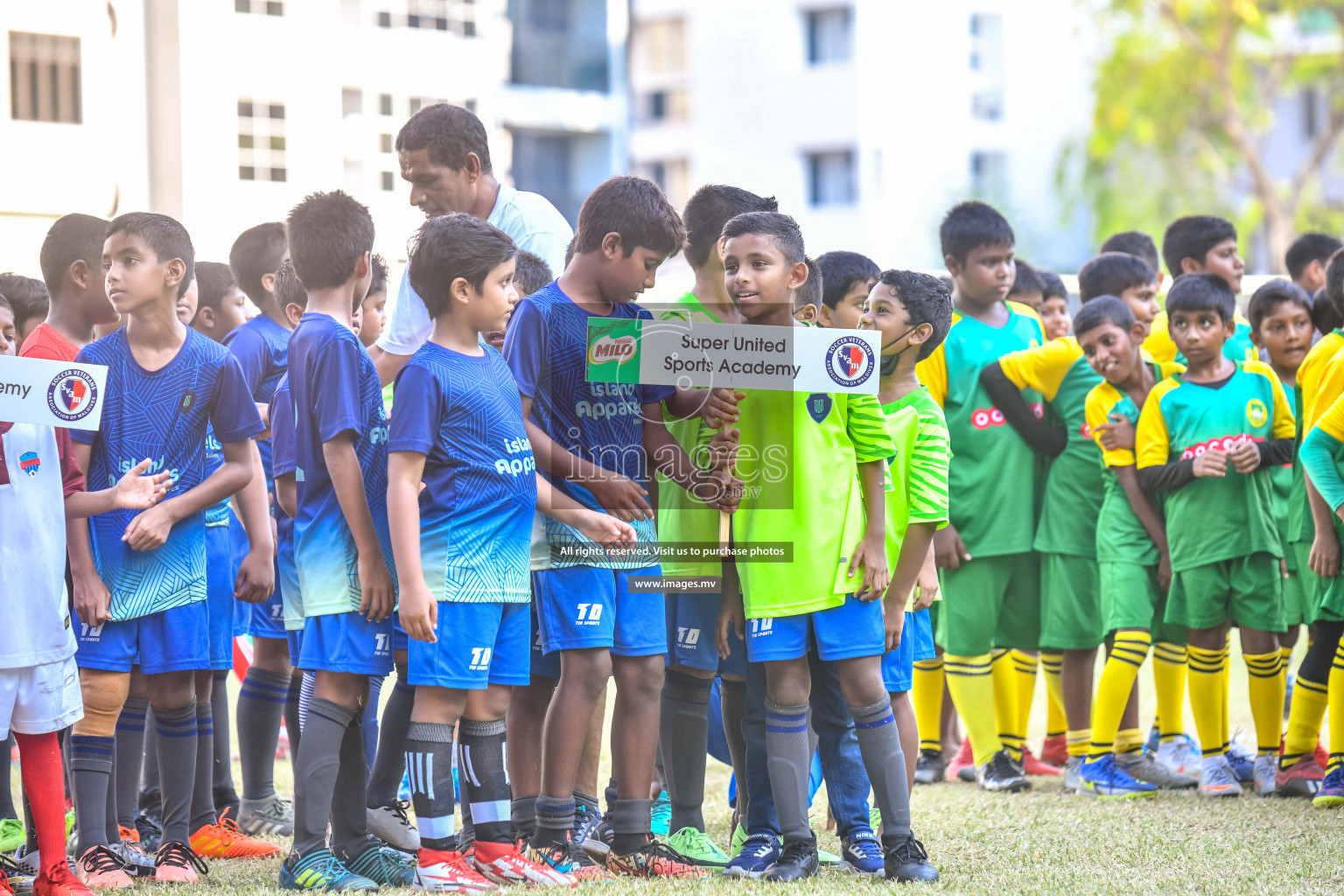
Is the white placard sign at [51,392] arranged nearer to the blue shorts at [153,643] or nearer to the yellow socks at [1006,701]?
the blue shorts at [153,643]

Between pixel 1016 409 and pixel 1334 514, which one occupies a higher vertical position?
pixel 1016 409

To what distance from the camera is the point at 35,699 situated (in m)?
3.48

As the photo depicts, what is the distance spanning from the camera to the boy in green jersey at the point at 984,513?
17.5 feet

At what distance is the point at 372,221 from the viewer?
13.3 feet

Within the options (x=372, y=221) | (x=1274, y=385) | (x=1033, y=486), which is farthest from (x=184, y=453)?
(x=1274, y=385)

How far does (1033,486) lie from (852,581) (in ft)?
6.66

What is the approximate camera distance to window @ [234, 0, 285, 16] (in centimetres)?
2150

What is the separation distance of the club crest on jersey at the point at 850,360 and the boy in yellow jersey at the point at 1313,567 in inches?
74.8

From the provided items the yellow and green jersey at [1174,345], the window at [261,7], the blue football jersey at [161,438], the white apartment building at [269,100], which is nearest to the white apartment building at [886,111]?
the white apartment building at [269,100]

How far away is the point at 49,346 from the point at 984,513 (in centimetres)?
323

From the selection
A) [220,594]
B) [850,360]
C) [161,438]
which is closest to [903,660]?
[850,360]

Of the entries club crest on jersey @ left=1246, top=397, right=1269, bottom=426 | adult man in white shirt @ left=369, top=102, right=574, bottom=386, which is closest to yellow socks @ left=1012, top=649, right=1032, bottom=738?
club crest on jersey @ left=1246, top=397, right=1269, bottom=426

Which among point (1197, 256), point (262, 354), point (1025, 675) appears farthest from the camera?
point (1197, 256)

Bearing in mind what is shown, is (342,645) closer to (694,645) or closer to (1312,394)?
(694,645)
